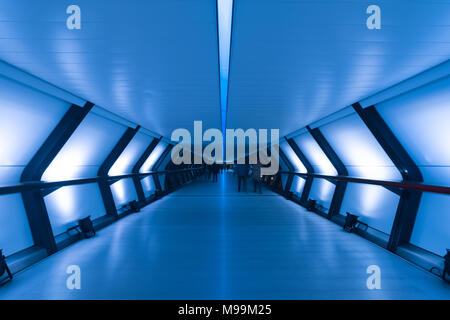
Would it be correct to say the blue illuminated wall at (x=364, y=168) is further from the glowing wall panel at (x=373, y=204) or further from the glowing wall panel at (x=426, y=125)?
the glowing wall panel at (x=426, y=125)

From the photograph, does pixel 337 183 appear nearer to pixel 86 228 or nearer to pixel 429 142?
pixel 429 142

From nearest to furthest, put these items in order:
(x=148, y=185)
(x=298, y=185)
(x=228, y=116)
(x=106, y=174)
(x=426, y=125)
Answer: (x=426, y=125), (x=228, y=116), (x=106, y=174), (x=298, y=185), (x=148, y=185)

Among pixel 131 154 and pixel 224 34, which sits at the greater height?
pixel 224 34

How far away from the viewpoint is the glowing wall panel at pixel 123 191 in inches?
283

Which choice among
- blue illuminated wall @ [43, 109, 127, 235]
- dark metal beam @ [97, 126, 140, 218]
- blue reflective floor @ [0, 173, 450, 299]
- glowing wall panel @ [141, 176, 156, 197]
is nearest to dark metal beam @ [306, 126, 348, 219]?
blue reflective floor @ [0, 173, 450, 299]

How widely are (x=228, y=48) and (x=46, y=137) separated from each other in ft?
13.9

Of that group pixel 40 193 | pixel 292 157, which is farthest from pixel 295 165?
pixel 40 193

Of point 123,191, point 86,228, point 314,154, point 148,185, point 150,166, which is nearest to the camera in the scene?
point 86,228

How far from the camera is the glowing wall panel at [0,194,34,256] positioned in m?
Answer: 3.38

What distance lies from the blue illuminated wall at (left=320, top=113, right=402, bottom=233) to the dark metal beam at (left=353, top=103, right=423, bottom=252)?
500mm

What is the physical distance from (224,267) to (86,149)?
508 cm

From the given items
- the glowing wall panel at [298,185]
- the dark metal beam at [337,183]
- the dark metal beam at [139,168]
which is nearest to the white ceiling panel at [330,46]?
the dark metal beam at [337,183]

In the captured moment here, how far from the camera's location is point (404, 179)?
13.2 feet

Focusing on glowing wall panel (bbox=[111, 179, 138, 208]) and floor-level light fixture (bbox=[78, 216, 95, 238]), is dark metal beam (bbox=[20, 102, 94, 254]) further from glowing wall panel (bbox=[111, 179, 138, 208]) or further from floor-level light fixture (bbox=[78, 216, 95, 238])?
glowing wall panel (bbox=[111, 179, 138, 208])
